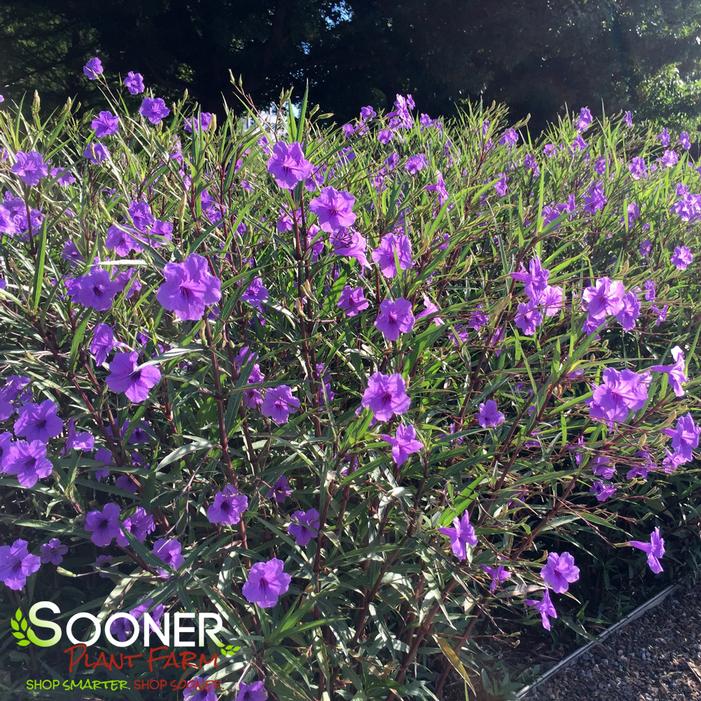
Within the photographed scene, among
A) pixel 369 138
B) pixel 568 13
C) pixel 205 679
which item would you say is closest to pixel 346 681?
pixel 205 679

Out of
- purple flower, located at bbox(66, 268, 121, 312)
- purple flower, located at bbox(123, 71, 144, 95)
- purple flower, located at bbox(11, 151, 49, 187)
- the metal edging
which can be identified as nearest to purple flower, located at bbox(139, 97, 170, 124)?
purple flower, located at bbox(123, 71, 144, 95)

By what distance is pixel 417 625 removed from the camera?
1.33 meters

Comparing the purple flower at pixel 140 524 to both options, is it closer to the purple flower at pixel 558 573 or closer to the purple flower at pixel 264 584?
the purple flower at pixel 264 584

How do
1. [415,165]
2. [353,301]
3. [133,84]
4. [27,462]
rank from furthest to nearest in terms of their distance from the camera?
[133,84] → [415,165] → [353,301] → [27,462]

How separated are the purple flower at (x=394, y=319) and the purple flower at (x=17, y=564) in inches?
29.5

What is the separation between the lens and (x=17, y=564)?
3.98 feet

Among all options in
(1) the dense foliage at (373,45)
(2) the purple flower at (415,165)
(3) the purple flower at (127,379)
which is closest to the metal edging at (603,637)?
(3) the purple flower at (127,379)

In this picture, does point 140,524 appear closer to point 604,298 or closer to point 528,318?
point 528,318

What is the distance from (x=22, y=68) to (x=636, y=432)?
15090mm

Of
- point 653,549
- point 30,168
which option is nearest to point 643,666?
point 653,549

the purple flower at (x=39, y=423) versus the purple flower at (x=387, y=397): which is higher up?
the purple flower at (x=39, y=423)

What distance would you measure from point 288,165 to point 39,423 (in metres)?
0.60

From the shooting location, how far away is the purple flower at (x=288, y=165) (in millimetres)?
1119

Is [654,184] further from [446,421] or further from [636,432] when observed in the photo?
[636,432]
